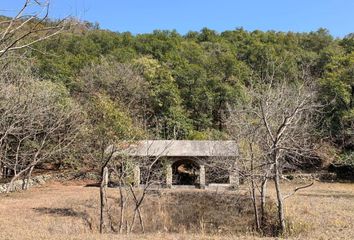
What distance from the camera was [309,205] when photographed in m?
17.8

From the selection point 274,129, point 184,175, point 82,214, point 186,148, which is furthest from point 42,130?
point 274,129

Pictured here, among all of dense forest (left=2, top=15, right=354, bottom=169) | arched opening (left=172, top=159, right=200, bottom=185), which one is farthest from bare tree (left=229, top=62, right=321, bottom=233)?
arched opening (left=172, top=159, right=200, bottom=185)

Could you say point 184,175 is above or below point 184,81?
below

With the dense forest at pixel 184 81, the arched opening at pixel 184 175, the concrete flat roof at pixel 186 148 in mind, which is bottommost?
the arched opening at pixel 184 175

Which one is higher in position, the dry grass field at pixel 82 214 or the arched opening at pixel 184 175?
the arched opening at pixel 184 175

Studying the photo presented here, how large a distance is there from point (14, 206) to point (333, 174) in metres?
24.3

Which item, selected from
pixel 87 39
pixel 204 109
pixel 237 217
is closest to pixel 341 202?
pixel 237 217

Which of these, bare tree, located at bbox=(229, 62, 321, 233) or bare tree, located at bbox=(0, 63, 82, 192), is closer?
bare tree, located at bbox=(229, 62, 321, 233)

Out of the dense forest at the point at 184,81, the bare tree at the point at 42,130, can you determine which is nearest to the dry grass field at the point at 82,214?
the bare tree at the point at 42,130

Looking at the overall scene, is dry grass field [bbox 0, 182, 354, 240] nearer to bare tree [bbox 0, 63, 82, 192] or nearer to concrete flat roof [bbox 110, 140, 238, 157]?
bare tree [bbox 0, 63, 82, 192]

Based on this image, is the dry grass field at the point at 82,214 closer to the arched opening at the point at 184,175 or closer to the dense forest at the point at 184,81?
the dense forest at the point at 184,81

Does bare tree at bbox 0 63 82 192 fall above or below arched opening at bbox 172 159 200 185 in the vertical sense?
above

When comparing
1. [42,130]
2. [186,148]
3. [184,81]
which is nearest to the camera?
[42,130]

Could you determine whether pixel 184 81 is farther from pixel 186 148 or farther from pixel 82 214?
pixel 82 214
